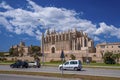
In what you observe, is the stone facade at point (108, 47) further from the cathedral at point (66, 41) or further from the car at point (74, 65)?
the car at point (74, 65)

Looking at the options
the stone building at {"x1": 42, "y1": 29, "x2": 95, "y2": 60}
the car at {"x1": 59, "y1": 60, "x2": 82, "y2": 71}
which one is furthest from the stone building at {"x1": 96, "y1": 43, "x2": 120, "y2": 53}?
the car at {"x1": 59, "y1": 60, "x2": 82, "y2": 71}

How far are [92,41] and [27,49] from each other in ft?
194

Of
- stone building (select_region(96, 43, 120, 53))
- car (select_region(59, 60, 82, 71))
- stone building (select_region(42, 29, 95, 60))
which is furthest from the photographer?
stone building (select_region(42, 29, 95, 60))

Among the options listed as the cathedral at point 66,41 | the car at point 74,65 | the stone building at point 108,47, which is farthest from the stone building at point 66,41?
the car at point 74,65

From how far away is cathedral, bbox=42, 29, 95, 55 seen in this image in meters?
164

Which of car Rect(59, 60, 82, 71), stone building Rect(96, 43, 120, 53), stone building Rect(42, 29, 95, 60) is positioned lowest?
car Rect(59, 60, 82, 71)

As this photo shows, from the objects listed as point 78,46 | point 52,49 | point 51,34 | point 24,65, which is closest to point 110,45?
point 78,46

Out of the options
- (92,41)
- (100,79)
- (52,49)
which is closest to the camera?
(100,79)

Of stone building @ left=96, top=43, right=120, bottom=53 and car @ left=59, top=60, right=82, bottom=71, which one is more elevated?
stone building @ left=96, top=43, right=120, bottom=53

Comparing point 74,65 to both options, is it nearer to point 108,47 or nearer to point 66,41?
point 108,47

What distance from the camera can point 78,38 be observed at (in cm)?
17212

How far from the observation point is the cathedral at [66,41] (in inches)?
6476

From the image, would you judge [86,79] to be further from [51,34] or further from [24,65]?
[51,34]

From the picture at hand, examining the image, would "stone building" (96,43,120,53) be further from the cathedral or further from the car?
the car
